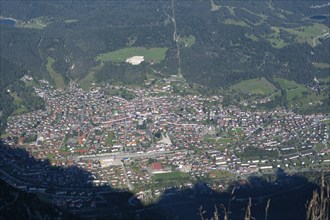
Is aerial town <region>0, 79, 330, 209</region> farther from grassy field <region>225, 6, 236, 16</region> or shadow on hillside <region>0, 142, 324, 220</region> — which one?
grassy field <region>225, 6, 236, 16</region>

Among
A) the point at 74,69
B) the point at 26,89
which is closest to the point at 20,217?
the point at 26,89

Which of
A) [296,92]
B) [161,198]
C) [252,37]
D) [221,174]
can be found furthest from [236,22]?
[161,198]

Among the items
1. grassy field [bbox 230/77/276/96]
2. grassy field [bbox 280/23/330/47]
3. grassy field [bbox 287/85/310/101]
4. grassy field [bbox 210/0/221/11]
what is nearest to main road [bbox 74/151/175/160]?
grassy field [bbox 230/77/276/96]

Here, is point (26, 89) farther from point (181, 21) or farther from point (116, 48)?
point (181, 21)

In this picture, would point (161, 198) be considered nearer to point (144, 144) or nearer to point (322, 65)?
point (144, 144)

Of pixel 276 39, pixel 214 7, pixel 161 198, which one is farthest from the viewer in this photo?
pixel 214 7

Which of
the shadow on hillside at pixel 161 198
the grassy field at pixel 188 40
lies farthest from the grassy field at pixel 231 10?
the shadow on hillside at pixel 161 198
